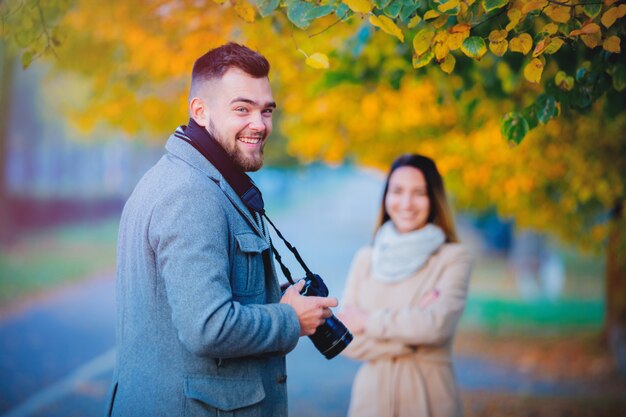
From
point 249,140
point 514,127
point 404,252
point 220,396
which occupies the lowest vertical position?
point 220,396

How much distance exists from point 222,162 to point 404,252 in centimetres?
180

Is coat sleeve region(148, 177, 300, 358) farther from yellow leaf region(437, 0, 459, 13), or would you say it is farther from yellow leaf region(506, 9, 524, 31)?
yellow leaf region(506, 9, 524, 31)

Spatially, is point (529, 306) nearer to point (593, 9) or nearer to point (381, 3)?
point (593, 9)

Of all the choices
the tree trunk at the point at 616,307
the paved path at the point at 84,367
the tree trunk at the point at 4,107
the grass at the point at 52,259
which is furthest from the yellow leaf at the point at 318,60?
the tree trunk at the point at 4,107

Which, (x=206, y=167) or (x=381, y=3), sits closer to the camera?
(x=206, y=167)

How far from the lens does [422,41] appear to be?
2.88 metres

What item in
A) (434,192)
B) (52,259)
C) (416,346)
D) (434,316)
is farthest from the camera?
(52,259)

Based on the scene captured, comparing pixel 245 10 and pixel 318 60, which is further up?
pixel 245 10

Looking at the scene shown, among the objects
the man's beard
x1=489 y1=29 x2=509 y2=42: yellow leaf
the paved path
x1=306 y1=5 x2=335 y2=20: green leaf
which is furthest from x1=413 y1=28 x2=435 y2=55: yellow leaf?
the paved path

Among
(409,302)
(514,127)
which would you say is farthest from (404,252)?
(514,127)

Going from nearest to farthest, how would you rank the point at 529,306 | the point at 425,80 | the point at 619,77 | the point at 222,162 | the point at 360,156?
the point at 222,162
the point at 619,77
the point at 425,80
the point at 360,156
the point at 529,306

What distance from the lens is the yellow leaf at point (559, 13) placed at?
2785mm

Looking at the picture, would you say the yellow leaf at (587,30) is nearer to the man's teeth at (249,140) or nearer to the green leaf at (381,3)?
the green leaf at (381,3)

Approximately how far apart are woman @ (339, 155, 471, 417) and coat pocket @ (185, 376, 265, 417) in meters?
1.54
